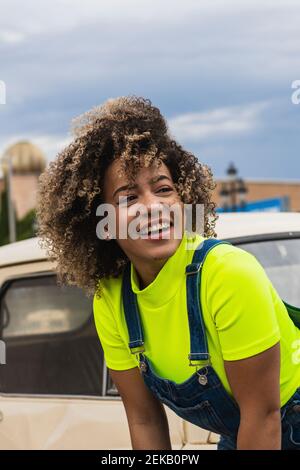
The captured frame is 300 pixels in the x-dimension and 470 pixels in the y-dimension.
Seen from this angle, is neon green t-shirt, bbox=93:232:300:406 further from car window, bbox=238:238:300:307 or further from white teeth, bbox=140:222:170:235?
car window, bbox=238:238:300:307

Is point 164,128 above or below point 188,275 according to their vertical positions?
above

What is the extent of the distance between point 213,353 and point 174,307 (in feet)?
0.57

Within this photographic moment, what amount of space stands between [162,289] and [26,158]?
179 feet

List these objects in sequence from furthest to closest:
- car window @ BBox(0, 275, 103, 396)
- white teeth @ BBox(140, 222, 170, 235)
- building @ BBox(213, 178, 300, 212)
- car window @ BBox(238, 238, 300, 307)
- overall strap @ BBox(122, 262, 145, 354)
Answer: building @ BBox(213, 178, 300, 212) → car window @ BBox(0, 275, 103, 396) → car window @ BBox(238, 238, 300, 307) → overall strap @ BBox(122, 262, 145, 354) → white teeth @ BBox(140, 222, 170, 235)

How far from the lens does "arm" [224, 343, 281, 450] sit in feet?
7.32

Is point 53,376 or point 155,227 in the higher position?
point 155,227

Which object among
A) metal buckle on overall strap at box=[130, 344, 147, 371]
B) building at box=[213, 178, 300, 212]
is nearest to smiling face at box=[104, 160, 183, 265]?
metal buckle on overall strap at box=[130, 344, 147, 371]

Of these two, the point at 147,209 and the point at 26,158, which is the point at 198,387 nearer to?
the point at 147,209

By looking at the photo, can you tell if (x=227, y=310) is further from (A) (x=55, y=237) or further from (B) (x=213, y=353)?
(A) (x=55, y=237)

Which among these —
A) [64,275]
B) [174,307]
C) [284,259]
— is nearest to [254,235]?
[284,259]

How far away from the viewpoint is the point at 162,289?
94.7 inches

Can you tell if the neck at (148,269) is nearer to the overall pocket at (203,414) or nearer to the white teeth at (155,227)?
the white teeth at (155,227)

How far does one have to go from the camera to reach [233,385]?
2277 millimetres

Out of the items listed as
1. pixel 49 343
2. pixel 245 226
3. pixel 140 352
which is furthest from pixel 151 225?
pixel 49 343
